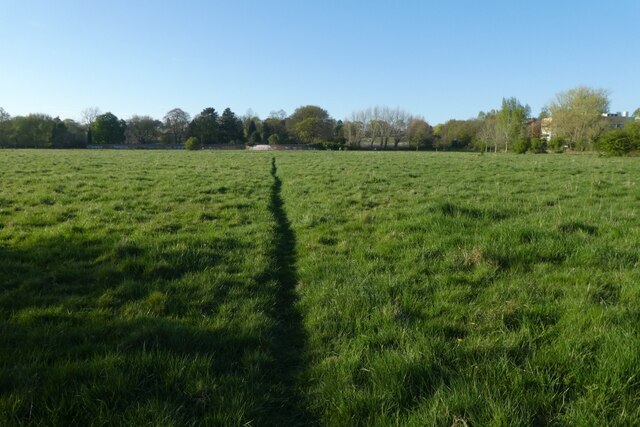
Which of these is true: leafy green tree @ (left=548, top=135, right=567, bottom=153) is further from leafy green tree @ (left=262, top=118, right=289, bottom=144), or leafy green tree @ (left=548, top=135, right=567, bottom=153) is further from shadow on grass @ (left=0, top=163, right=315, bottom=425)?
leafy green tree @ (left=262, top=118, right=289, bottom=144)

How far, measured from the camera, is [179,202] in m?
11.7

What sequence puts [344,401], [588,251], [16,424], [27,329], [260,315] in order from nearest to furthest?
1. [16,424]
2. [344,401]
3. [27,329]
4. [260,315]
5. [588,251]

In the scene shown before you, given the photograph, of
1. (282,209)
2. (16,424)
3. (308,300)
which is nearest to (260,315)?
(308,300)

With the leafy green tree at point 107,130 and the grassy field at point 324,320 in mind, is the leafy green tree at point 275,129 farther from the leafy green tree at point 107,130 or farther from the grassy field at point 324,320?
the grassy field at point 324,320

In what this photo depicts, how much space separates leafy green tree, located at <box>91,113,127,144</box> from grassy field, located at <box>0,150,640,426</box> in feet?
378

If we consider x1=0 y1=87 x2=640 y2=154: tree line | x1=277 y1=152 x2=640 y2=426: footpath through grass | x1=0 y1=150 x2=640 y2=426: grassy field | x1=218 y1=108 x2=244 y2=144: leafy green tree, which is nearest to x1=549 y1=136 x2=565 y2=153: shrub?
x1=0 y1=87 x2=640 y2=154: tree line

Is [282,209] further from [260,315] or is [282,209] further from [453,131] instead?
[453,131]

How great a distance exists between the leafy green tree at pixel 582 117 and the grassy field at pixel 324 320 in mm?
64076

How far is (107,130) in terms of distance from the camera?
108m

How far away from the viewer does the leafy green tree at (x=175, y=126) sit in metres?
113

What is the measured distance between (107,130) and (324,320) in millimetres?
122531

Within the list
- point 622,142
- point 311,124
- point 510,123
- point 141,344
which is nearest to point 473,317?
point 141,344

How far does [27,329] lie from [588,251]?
25.1ft

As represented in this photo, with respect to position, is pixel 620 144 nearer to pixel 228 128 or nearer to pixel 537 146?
pixel 537 146
